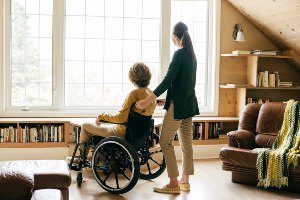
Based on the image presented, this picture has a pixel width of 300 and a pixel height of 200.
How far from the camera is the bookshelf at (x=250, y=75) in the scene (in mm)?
5992

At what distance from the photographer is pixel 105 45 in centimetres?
579

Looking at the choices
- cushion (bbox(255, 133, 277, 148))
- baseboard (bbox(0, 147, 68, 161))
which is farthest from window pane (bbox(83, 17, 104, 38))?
cushion (bbox(255, 133, 277, 148))

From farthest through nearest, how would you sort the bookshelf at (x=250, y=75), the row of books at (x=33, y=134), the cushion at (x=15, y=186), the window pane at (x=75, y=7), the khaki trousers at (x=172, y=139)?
the bookshelf at (x=250, y=75) → the window pane at (x=75, y=7) → the row of books at (x=33, y=134) → the khaki trousers at (x=172, y=139) → the cushion at (x=15, y=186)

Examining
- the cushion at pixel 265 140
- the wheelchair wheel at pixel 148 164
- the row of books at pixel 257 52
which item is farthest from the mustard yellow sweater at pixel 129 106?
the row of books at pixel 257 52

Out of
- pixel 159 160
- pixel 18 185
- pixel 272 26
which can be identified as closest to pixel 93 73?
pixel 159 160

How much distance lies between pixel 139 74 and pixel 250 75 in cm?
250

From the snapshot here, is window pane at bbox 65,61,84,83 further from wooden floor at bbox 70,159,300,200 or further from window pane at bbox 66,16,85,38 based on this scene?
wooden floor at bbox 70,159,300,200

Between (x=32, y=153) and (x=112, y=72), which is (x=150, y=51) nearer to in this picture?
(x=112, y=72)

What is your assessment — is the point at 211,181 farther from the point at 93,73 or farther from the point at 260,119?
the point at 93,73

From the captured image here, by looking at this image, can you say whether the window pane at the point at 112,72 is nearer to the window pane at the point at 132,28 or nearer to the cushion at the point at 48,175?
the window pane at the point at 132,28

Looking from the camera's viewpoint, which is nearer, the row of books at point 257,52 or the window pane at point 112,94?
the row of books at point 257,52

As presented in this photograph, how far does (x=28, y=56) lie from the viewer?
556 cm

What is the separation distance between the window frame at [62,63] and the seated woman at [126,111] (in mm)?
1608

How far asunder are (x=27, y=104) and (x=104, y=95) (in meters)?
1.03
